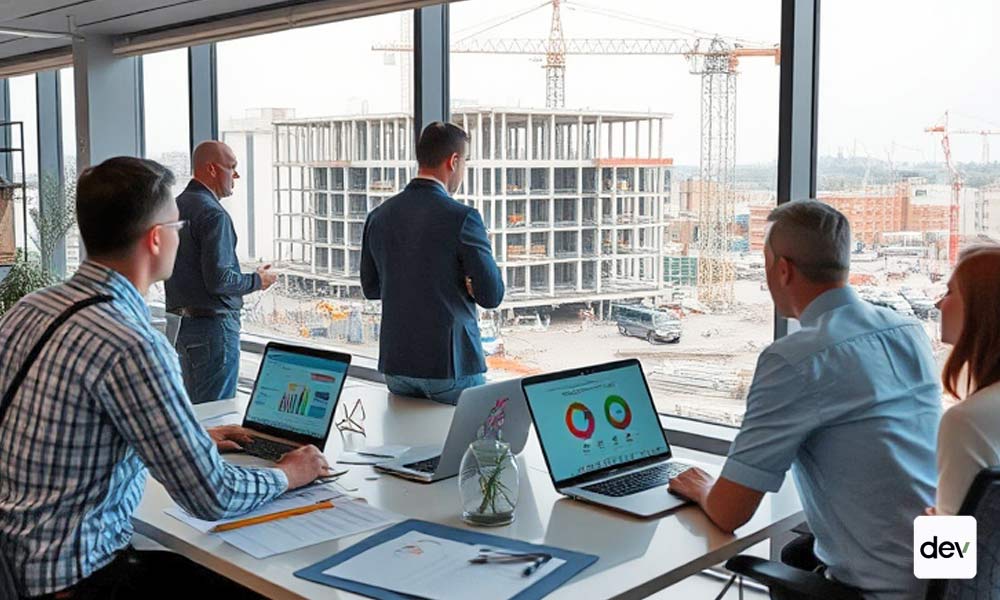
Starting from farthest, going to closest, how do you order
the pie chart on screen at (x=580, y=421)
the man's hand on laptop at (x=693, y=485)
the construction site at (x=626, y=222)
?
the construction site at (x=626, y=222), the pie chart on screen at (x=580, y=421), the man's hand on laptop at (x=693, y=485)

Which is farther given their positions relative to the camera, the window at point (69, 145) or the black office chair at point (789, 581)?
the window at point (69, 145)

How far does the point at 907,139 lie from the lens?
128 inches

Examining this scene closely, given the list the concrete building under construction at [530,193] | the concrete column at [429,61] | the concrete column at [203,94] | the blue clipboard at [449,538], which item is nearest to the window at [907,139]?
the concrete building under construction at [530,193]

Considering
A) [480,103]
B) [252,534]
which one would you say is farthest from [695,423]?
[252,534]

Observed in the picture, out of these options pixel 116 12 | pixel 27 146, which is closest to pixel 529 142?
pixel 116 12

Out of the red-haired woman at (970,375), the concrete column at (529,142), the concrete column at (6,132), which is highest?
the concrete column at (6,132)

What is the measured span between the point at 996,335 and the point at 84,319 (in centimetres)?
168

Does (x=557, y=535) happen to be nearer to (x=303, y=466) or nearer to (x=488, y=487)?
(x=488, y=487)

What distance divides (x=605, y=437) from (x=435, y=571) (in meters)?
0.71

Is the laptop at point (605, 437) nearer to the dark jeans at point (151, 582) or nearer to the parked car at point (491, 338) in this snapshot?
the dark jeans at point (151, 582)

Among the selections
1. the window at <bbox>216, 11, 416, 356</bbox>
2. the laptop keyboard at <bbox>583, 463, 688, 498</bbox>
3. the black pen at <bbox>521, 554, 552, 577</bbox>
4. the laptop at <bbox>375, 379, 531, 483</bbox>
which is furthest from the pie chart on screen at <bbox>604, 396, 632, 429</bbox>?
the window at <bbox>216, 11, 416, 356</bbox>

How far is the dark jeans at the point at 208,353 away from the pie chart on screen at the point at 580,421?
238 cm

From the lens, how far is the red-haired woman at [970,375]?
6.05 ft

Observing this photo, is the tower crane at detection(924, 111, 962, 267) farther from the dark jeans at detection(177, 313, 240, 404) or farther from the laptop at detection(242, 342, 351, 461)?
the dark jeans at detection(177, 313, 240, 404)
